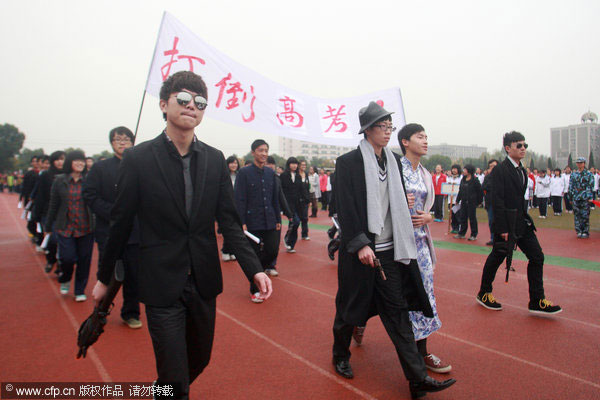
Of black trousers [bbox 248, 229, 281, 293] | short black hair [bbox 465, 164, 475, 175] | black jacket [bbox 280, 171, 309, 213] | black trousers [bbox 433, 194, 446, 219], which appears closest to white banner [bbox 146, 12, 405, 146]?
black jacket [bbox 280, 171, 309, 213]

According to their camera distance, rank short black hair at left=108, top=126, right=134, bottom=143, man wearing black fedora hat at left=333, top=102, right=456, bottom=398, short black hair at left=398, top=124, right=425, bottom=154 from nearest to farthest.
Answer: man wearing black fedora hat at left=333, top=102, right=456, bottom=398, short black hair at left=398, top=124, right=425, bottom=154, short black hair at left=108, top=126, right=134, bottom=143

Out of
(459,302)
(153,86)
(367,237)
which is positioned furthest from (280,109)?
(367,237)

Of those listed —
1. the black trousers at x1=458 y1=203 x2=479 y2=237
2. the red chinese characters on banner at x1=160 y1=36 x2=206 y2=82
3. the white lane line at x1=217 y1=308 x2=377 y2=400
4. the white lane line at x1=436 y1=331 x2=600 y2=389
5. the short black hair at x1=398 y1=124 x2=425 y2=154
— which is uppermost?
the red chinese characters on banner at x1=160 y1=36 x2=206 y2=82

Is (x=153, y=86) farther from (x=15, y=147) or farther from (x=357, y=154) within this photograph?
(x=15, y=147)

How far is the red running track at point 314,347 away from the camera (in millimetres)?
3215

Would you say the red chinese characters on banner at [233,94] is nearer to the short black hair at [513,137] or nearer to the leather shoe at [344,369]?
the short black hair at [513,137]

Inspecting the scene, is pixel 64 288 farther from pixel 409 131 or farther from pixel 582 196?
pixel 582 196

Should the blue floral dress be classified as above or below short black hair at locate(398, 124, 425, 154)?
below

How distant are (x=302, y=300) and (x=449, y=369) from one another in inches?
96.0

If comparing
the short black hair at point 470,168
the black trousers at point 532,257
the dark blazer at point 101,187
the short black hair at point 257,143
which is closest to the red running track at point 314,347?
the black trousers at point 532,257

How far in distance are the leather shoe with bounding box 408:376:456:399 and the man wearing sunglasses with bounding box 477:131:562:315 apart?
7.99 feet

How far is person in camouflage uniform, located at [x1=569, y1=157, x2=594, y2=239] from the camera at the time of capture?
11062 millimetres

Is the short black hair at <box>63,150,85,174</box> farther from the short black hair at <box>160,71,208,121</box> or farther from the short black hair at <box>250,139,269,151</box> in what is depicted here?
the short black hair at <box>160,71,208,121</box>

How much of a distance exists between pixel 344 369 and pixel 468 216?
30.4 ft
